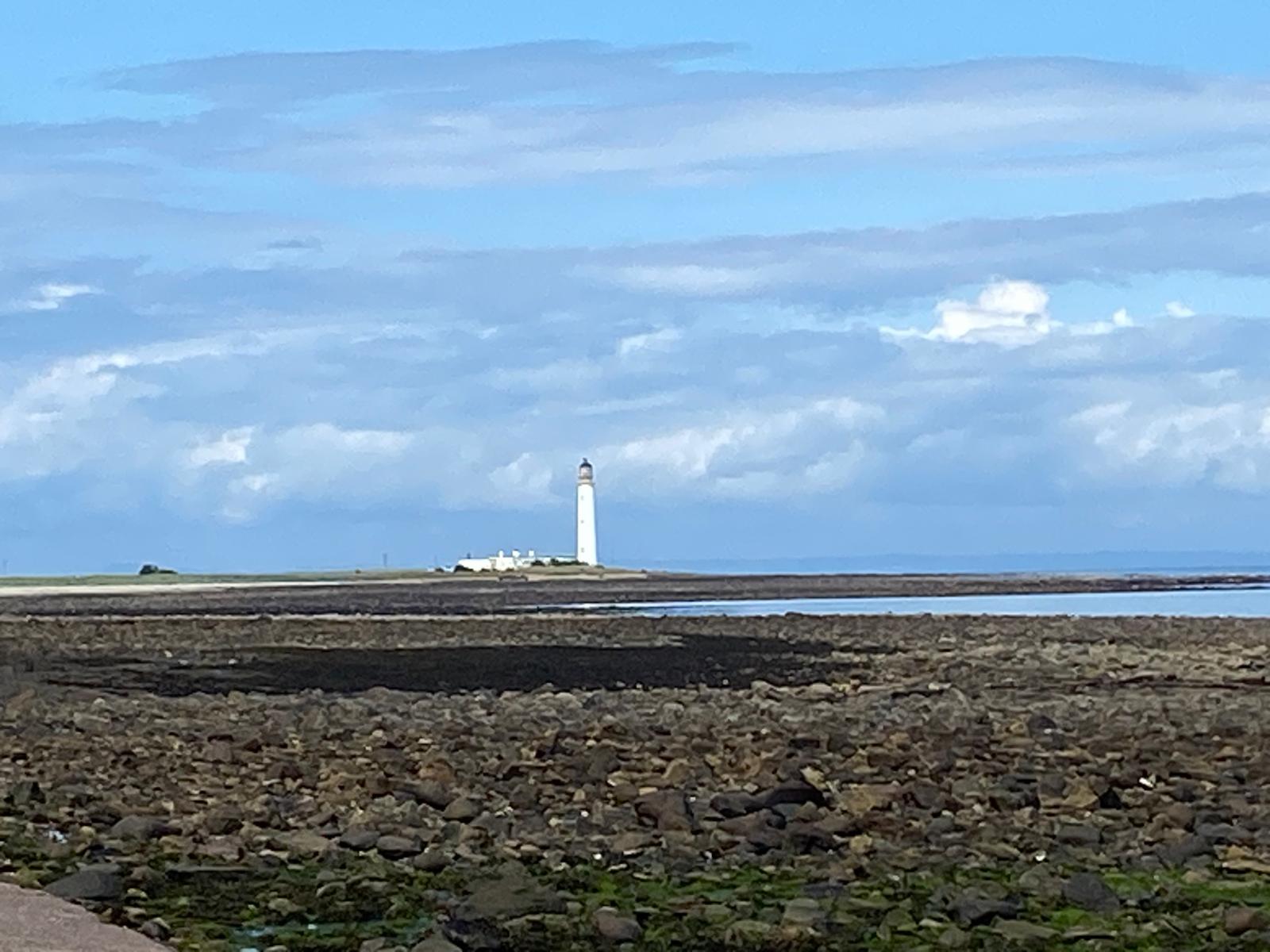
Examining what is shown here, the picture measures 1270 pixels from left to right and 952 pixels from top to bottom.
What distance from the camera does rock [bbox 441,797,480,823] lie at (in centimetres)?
1322

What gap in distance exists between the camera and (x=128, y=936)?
31.4 feet

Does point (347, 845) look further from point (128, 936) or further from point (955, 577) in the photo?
point (955, 577)

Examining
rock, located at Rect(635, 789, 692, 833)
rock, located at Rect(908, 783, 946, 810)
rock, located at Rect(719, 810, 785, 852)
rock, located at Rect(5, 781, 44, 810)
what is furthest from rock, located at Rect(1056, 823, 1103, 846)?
rock, located at Rect(5, 781, 44, 810)

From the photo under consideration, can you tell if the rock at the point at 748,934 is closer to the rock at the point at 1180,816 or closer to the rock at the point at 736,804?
the rock at the point at 736,804

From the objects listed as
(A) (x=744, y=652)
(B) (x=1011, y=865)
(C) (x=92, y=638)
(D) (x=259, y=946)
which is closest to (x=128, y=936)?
(D) (x=259, y=946)

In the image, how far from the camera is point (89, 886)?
10555 mm

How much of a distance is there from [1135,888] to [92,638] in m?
28.4

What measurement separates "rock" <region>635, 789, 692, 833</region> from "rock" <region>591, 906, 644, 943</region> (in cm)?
272

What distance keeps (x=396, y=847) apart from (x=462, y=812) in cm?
134

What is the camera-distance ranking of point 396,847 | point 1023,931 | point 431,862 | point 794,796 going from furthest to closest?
point 794,796 → point 396,847 → point 431,862 → point 1023,931

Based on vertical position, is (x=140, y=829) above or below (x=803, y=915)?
above

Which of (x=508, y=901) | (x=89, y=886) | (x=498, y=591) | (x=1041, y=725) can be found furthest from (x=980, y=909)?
(x=498, y=591)

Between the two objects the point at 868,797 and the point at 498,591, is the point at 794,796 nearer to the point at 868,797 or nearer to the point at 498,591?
the point at 868,797

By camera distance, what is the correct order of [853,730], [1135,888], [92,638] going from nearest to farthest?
[1135,888] → [853,730] → [92,638]
